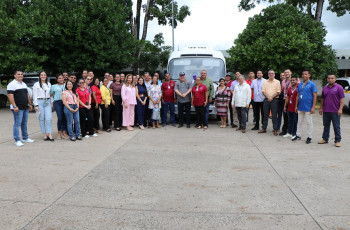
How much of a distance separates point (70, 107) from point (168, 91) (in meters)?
3.44

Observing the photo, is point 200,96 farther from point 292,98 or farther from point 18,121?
point 18,121

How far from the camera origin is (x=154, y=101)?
1022cm

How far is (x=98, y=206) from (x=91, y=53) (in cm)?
1542

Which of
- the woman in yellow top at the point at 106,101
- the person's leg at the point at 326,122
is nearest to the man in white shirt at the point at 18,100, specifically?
the woman in yellow top at the point at 106,101

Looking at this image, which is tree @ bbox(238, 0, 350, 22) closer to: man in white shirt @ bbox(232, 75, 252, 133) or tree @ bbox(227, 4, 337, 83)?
tree @ bbox(227, 4, 337, 83)

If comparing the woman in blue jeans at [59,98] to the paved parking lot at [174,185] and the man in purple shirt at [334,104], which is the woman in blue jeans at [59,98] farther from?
the man in purple shirt at [334,104]

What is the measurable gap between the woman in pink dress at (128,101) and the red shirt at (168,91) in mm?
1118

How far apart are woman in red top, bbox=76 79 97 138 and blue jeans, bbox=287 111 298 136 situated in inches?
217

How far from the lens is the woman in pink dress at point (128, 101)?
9.75 m

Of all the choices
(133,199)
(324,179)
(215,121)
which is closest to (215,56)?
(215,121)

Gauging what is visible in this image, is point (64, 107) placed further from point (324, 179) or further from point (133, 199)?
point (324, 179)

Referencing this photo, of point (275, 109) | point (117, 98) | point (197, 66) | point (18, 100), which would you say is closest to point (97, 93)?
point (117, 98)

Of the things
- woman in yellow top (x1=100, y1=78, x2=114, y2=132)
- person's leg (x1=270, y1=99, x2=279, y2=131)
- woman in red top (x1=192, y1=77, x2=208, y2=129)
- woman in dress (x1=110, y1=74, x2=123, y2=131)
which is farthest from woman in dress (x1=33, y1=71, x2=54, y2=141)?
person's leg (x1=270, y1=99, x2=279, y2=131)

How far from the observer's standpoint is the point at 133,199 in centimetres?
431
